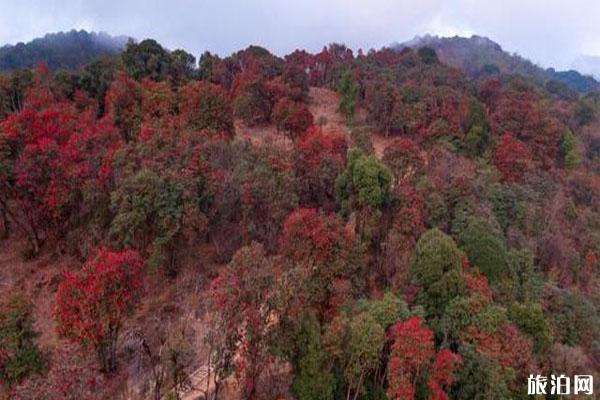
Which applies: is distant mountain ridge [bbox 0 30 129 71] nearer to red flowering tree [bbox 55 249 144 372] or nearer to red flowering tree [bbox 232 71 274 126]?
red flowering tree [bbox 232 71 274 126]

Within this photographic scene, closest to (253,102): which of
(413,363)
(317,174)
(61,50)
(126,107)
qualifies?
(126,107)

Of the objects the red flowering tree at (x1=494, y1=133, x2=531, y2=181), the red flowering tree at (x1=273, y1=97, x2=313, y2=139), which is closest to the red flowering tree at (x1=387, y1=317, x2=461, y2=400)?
the red flowering tree at (x1=494, y1=133, x2=531, y2=181)

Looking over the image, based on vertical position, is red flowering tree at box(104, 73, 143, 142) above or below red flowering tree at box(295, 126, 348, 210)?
above

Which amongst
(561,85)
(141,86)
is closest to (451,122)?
(141,86)

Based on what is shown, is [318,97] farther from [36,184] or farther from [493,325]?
[493,325]

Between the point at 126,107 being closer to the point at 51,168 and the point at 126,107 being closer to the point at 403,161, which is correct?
the point at 51,168

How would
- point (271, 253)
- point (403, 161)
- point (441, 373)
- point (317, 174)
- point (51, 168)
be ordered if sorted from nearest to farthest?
point (441, 373) < point (271, 253) < point (51, 168) < point (317, 174) < point (403, 161)
